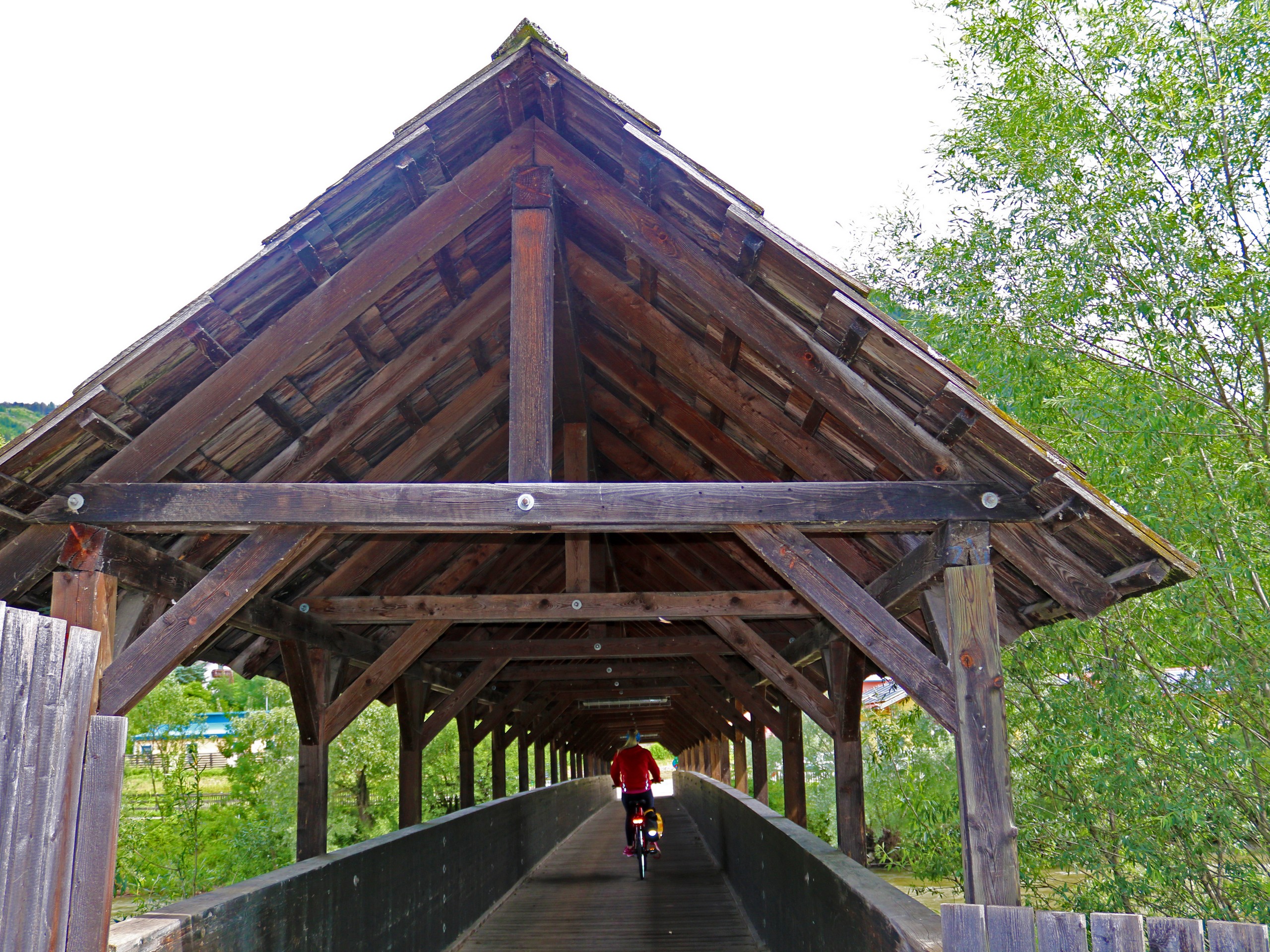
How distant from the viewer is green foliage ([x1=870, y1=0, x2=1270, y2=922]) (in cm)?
602

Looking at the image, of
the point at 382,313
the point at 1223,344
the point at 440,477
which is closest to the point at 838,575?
the point at 382,313

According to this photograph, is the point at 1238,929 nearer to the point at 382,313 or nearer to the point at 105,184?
the point at 382,313

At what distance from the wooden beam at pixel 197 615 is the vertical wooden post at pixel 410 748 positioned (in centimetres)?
481

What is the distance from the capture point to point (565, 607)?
7250 millimetres

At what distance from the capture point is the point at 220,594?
12.5ft

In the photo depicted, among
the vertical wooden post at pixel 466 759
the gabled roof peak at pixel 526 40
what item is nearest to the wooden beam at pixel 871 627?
the gabled roof peak at pixel 526 40

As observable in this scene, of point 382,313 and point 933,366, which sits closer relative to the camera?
point 933,366

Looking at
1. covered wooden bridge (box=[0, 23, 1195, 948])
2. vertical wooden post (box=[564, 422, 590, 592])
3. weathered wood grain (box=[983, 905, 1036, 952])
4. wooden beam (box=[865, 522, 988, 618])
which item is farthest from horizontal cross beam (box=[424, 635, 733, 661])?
weathered wood grain (box=[983, 905, 1036, 952])

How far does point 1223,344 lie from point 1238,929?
554 centimetres

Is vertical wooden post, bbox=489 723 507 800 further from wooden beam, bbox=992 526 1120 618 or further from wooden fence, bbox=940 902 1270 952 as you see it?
wooden fence, bbox=940 902 1270 952

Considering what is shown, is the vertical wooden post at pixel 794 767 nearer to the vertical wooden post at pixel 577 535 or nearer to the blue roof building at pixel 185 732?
the vertical wooden post at pixel 577 535

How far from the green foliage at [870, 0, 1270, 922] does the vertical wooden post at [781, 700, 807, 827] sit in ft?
8.06

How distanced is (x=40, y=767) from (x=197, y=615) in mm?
1582

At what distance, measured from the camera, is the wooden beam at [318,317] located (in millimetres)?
3949
